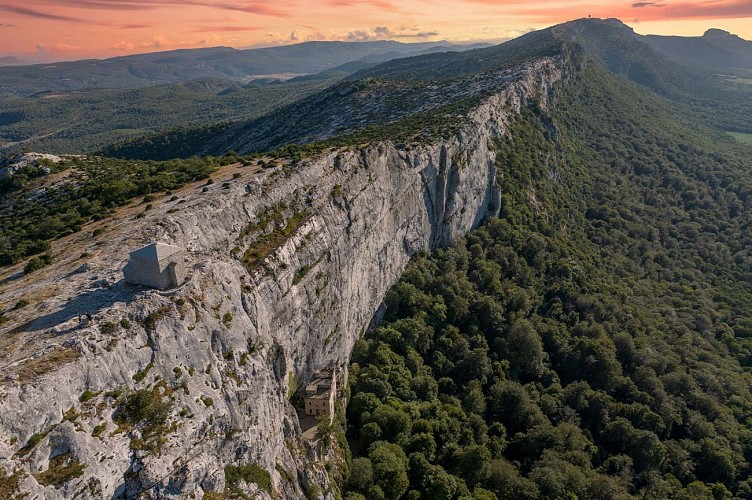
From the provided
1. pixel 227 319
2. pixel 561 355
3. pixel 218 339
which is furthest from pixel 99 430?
pixel 561 355

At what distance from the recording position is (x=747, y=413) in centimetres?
7138

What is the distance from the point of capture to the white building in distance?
28.0m

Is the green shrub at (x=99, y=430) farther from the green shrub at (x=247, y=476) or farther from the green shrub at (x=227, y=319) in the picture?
the green shrub at (x=227, y=319)

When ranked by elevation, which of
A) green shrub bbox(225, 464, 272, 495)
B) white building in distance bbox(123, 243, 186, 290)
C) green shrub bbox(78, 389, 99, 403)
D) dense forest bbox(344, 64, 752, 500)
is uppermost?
white building in distance bbox(123, 243, 186, 290)

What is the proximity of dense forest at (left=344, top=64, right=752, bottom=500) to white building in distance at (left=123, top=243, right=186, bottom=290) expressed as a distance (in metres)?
27.9

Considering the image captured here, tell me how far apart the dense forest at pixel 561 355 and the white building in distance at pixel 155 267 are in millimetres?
27921

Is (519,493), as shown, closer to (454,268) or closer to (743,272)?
(454,268)

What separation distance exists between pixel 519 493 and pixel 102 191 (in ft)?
190

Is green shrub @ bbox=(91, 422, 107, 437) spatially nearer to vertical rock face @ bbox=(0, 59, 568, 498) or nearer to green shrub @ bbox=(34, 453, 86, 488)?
vertical rock face @ bbox=(0, 59, 568, 498)

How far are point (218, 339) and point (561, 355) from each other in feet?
210

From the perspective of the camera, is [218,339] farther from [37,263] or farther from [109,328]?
[37,263]

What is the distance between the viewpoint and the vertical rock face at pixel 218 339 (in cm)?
2117

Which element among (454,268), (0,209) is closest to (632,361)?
(454,268)

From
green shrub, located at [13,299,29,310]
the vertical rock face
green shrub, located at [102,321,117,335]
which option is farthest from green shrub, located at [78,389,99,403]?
green shrub, located at [13,299,29,310]
